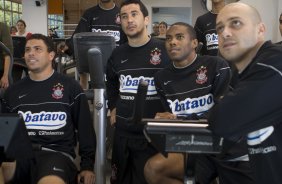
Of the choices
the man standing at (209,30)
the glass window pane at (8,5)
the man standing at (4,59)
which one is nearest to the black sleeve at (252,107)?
the man standing at (209,30)

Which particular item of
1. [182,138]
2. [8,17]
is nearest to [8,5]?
[8,17]

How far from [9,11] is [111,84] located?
13.6 metres

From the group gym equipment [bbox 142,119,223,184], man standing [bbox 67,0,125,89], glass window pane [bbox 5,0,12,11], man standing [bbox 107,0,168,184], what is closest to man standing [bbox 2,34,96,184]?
man standing [bbox 107,0,168,184]

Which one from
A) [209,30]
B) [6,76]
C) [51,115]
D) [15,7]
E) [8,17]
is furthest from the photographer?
[15,7]

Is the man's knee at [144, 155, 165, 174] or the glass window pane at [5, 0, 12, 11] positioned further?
the glass window pane at [5, 0, 12, 11]

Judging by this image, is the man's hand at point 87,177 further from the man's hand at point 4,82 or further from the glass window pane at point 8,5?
the glass window pane at point 8,5

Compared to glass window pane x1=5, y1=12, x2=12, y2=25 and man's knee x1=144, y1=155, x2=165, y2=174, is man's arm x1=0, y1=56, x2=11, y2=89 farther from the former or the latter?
glass window pane x1=5, y1=12, x2=12, y2=25

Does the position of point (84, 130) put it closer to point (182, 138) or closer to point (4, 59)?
point (182, 138)

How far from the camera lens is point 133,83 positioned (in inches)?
109

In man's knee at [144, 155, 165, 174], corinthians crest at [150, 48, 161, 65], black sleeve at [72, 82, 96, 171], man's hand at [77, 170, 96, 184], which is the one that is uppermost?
corinthians crest at [150, 48, 161, 65]

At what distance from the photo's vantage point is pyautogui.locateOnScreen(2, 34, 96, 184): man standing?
2541mm

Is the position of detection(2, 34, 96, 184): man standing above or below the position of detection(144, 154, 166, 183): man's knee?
above

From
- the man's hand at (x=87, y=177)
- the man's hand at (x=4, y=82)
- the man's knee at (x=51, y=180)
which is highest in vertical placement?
the man's hand at (x=4, y=82)

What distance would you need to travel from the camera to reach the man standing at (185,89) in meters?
2.38
